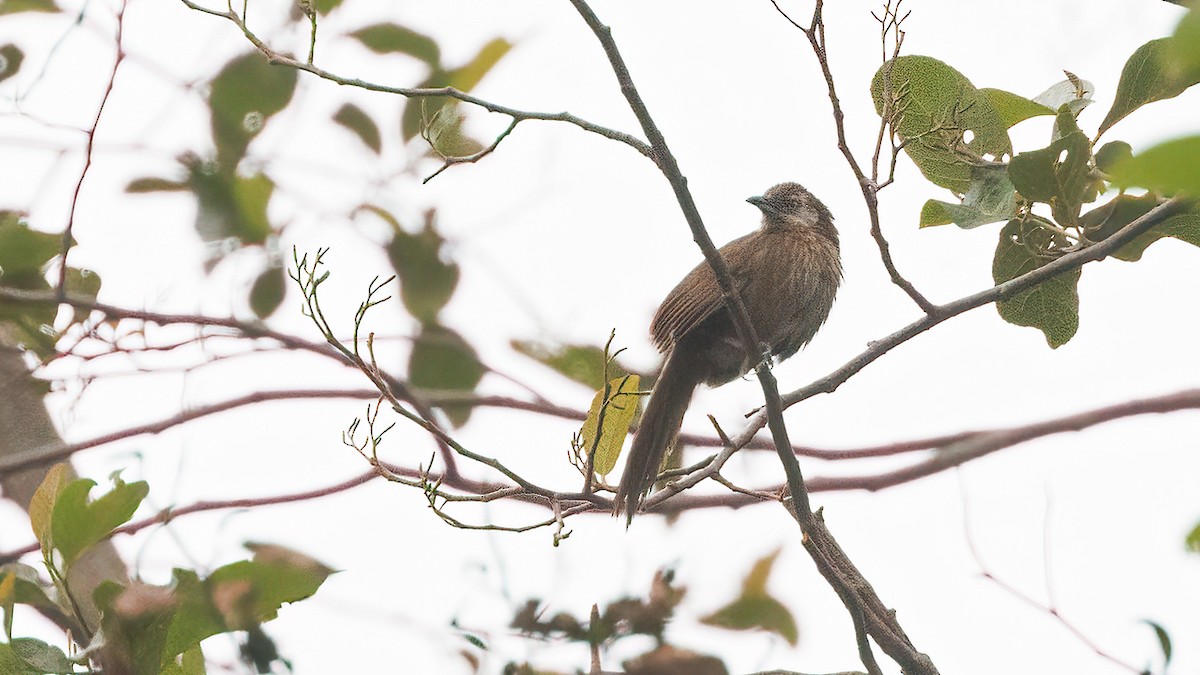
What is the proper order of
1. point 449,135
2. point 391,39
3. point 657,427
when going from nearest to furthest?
1. point 449,135
2. point 391,39
3. point 657,427

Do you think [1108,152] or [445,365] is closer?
[1108,152]

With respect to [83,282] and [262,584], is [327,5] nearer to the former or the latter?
[83,282]

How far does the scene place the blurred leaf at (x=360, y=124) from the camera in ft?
11.0

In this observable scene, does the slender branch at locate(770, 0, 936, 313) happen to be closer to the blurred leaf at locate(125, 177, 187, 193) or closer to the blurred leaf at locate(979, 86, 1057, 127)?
the blurred leaf at locate(979, 86, 1057, 127)

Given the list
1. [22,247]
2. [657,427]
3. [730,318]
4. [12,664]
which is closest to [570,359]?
[657,427]

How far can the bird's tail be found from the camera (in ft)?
10.6

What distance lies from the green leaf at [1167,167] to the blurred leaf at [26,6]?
3.09m

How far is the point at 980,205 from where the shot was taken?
2.75 m

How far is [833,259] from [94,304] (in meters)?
2.58

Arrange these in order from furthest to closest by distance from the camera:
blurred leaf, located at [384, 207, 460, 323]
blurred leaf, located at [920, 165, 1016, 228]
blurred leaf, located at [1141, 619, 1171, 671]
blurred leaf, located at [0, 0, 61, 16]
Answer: blurred leaf, located at [384, 207, 460, 323]
blurred leaf, located at [0, 0, 61, 16]
blurred leaf, located at [920, 165, 1016, 228]
blurred leaf, located at [1141, 619, 1171, 671]

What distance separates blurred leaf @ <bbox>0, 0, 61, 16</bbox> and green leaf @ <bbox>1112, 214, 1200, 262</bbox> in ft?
8.88

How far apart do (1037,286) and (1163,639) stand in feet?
3.72

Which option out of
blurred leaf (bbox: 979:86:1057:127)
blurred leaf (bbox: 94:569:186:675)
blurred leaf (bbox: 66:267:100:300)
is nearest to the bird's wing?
blurred leaf (bbox: 979:86:1057:127)

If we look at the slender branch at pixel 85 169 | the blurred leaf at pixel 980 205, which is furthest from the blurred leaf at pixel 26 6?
the blurred leaf at pixel 980 205
